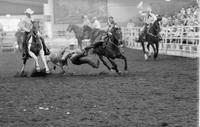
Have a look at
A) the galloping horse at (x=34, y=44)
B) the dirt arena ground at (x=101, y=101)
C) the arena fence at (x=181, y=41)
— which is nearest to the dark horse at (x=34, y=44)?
the galloping horse at (x=34, y=44)

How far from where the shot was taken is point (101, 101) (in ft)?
22.1

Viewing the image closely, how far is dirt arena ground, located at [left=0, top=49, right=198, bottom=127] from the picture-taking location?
17.1 feet

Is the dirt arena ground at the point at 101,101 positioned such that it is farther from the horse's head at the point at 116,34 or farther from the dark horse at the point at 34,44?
→ the horse's head at the point at 116,34

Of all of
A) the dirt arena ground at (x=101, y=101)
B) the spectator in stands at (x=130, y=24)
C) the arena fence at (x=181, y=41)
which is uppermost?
the spectator in stands at (x=130, y=24)

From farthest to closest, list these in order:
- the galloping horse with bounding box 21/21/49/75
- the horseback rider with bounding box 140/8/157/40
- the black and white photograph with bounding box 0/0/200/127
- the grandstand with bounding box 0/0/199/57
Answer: the grandstand with bounding box 0/0/199/57, the horseback rider with bounding box 140/8/157/40, the galloping horse with bounding box 21/21/49/75, the black and white photograph with bounding box 0/0/200/127

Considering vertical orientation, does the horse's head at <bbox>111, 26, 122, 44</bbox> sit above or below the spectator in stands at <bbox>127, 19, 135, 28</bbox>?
below

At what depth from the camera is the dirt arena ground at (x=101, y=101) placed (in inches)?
205

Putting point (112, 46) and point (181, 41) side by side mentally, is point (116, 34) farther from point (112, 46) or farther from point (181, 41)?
point (181, 41)

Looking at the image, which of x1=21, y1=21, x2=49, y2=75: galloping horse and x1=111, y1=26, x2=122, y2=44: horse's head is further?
x1=21, y1=21, x2=49, y2=75: galloping horse

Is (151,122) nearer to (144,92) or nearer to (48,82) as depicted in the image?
(144,92)

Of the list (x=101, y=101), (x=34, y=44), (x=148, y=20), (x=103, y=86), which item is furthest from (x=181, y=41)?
(x=101, y=101)

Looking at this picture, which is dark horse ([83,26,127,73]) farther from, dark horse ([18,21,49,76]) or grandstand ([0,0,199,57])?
grandstand ([0,0,199,57])

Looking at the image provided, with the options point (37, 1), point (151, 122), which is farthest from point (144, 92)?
point (37, 1)

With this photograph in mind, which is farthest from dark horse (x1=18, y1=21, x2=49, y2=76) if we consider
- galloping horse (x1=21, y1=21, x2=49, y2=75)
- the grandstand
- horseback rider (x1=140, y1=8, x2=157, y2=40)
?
the grandstand
